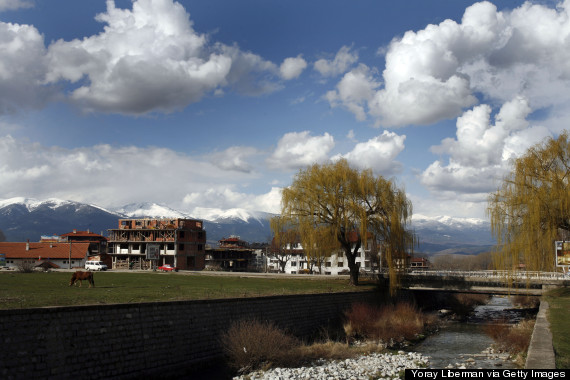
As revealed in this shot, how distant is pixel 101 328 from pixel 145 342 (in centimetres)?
262

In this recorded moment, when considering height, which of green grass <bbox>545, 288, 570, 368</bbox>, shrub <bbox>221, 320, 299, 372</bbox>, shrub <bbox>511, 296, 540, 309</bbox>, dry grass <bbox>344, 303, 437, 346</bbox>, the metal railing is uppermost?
the metal railing

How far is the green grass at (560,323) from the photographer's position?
1661 centimetres

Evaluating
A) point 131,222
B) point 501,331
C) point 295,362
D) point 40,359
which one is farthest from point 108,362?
point 131,222

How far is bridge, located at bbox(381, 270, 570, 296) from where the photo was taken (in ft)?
142

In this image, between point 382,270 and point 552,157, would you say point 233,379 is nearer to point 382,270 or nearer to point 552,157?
point 552,157

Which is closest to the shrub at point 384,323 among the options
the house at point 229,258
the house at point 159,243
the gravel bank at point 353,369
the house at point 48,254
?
the gravel bank at point 353,369

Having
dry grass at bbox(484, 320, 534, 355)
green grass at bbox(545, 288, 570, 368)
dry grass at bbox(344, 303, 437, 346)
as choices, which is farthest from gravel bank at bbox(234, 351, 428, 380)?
green grass at bbox(545, 288, 570, 368)

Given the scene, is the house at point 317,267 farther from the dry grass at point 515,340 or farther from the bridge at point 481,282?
the dry grass at point 515,340

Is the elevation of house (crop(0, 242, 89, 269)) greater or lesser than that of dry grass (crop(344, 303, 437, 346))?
greater

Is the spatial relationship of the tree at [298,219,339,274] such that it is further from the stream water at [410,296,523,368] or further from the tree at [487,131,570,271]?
the tree at [487,131,570,271]

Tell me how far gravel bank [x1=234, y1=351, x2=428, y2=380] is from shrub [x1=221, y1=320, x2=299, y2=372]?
123cm

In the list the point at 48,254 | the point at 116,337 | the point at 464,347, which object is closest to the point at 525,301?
the point at 464,347

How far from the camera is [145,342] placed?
73.7 feet

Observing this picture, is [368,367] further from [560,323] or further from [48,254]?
[48,254]
